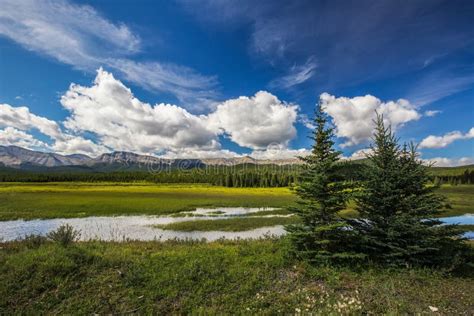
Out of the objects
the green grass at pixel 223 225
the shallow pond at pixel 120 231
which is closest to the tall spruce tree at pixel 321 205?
the shallow pond at pixel 120 231

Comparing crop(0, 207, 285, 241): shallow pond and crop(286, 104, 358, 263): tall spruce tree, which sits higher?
crop(286, 104, 358, 263): tall spruce tree

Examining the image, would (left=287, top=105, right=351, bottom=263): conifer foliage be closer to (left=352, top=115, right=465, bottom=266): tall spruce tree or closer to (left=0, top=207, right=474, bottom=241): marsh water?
(left=352, top=115, right=465, bottom=266): tall spruce tree

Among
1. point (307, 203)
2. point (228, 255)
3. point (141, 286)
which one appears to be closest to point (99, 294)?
point (141, 286)

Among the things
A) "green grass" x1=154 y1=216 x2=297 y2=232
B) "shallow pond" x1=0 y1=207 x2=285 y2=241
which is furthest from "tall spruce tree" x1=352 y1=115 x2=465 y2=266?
"green grass" x1=154 y1=216 x2=297 y2=232

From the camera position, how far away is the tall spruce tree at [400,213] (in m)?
12.5

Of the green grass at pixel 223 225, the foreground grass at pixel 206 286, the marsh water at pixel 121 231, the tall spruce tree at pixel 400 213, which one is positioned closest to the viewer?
the foreground grass at pixel 206 286

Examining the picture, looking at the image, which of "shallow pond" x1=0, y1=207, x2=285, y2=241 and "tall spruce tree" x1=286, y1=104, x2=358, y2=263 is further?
"shallow pond" x1=0, y1=207, x2=285, y2=241

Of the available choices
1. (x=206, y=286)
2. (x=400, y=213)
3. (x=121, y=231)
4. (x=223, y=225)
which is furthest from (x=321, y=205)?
(x=121, y=231)

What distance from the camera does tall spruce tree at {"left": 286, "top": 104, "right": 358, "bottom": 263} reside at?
12.8m

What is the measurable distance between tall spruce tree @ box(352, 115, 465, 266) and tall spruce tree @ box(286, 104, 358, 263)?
1286mm

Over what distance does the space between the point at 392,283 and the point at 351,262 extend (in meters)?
2.42

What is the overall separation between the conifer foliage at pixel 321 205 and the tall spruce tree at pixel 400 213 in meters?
1.33

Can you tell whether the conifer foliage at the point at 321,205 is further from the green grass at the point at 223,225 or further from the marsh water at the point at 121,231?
the green grass at the point at 223,225

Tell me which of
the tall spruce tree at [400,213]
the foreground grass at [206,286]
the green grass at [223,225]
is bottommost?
the green grass at [223,225]
